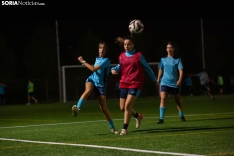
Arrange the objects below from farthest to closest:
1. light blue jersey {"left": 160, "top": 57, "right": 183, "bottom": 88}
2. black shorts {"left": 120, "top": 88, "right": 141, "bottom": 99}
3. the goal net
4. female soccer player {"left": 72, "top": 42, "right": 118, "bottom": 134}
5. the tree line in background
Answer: the tree line in background, the goal net, light blue jersey {"left": 160, "top": 57, "right": 183, "bottom": 88}, female soccer player {"left": 72, "top": 42, "right": 118, "bottom": 134}, black shorts {"left": 120, "top": 88, "right": 141, "bottom": 99}

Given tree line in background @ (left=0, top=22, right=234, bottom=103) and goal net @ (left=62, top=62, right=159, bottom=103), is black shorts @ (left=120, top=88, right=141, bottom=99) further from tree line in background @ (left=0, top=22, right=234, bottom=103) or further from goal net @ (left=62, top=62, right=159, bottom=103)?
tree line in background @ (left=0, top=22, right=234, bottom=103)

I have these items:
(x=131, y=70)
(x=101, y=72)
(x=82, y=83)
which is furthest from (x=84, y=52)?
(x=131, y=70)

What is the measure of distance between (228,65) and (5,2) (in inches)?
933

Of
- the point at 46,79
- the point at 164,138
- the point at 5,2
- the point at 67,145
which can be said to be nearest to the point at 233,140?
the point at 164,138

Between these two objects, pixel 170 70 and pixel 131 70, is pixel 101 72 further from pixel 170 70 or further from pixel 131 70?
pixel 170 70

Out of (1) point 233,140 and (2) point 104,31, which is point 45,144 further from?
(2) point 104,31

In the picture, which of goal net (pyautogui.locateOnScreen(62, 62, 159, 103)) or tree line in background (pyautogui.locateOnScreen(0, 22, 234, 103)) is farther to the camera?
tree line in background (pyautogui.locateOnScreen(0, 22, 234, 103))

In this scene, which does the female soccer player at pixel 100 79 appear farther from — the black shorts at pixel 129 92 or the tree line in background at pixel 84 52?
the tree line in background at pixel 84 52

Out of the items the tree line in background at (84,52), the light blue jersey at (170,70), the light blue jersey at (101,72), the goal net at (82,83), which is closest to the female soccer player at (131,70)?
the light blue jersey at (101,72)

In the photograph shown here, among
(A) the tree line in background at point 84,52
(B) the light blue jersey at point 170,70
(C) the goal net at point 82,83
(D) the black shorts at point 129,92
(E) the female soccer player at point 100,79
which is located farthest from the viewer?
(A) the tree line in background at point 84,52

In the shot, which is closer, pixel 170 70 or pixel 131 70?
pixel 131 70

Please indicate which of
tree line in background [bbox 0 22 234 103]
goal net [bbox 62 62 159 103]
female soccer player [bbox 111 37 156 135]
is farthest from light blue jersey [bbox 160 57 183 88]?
tree line in background [bbox 0 22 234 103]

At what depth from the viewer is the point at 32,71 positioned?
50.6 meters

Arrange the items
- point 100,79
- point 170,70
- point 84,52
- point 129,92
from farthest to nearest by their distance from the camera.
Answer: point 84,52
point 170,70
point 100,79
point 129,92
